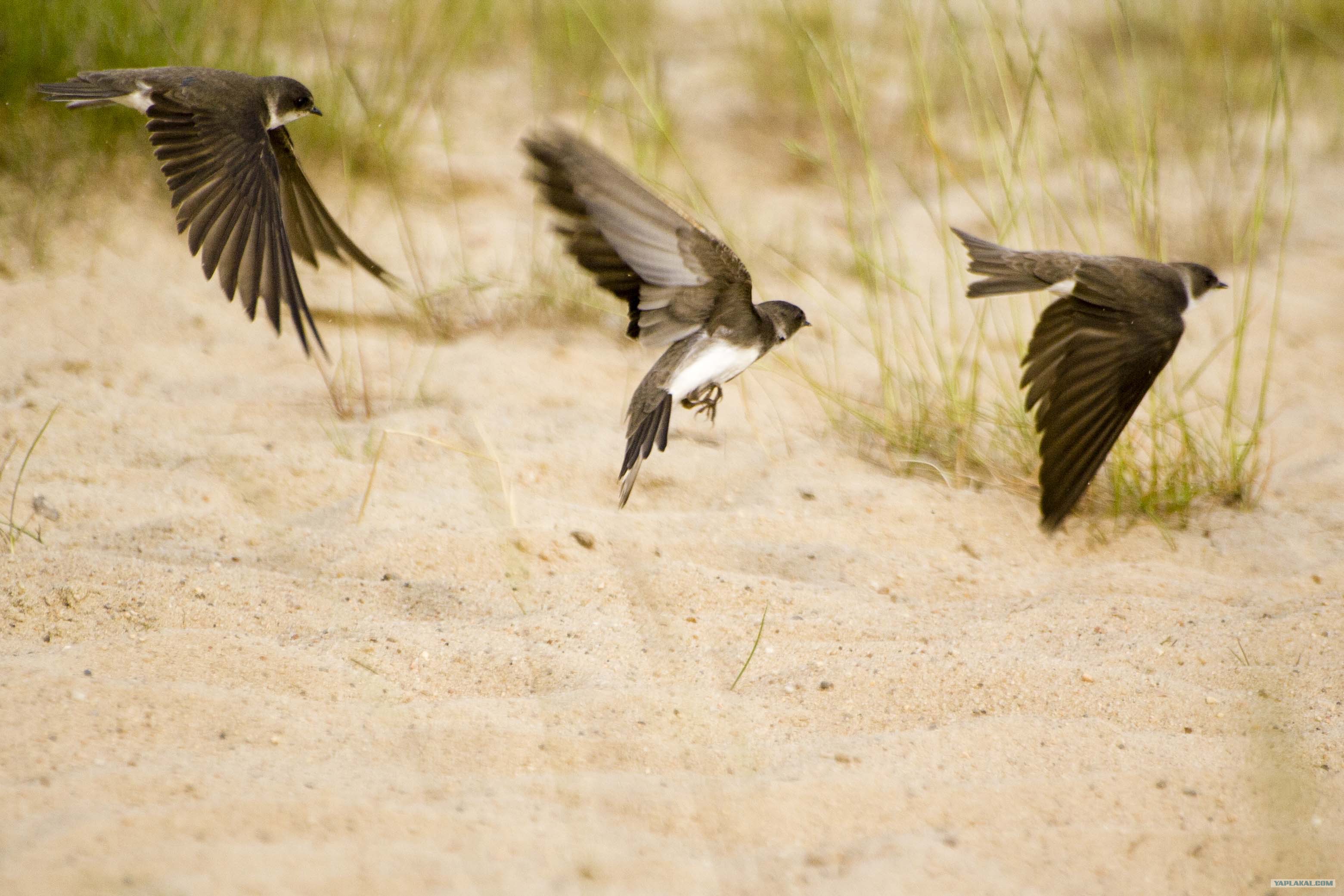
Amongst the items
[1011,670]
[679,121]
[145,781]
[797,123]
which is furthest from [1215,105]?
[145,781]

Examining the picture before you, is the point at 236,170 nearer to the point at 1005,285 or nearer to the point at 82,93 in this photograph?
the point at 82,93

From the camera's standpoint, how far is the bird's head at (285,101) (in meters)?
3.09

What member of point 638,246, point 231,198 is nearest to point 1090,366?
point 638,246

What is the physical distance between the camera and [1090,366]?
9.27 feet

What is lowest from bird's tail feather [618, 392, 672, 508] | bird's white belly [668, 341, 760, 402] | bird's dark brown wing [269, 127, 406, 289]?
bird's tail feather [618, 392, 672, 508]

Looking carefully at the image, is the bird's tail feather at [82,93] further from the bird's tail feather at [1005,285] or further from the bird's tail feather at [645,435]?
the bird's tail feather at [1005,285]

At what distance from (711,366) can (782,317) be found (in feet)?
0.85

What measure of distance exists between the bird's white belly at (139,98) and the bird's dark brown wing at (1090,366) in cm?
227

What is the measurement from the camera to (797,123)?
6254mm

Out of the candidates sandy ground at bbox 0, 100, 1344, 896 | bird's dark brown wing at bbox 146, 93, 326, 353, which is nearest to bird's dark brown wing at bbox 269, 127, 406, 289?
bird's dark brown wing at bbox 146, 93, 326, 353

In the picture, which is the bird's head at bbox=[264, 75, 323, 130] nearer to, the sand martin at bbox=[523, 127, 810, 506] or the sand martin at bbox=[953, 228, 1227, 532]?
the sand martin at bbox=[523, 127, 810, 506]

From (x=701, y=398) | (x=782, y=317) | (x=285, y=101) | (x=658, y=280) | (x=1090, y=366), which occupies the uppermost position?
(x=285, y=101)

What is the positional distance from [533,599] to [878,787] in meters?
1.03

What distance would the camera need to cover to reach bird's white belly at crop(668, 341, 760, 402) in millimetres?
2570
